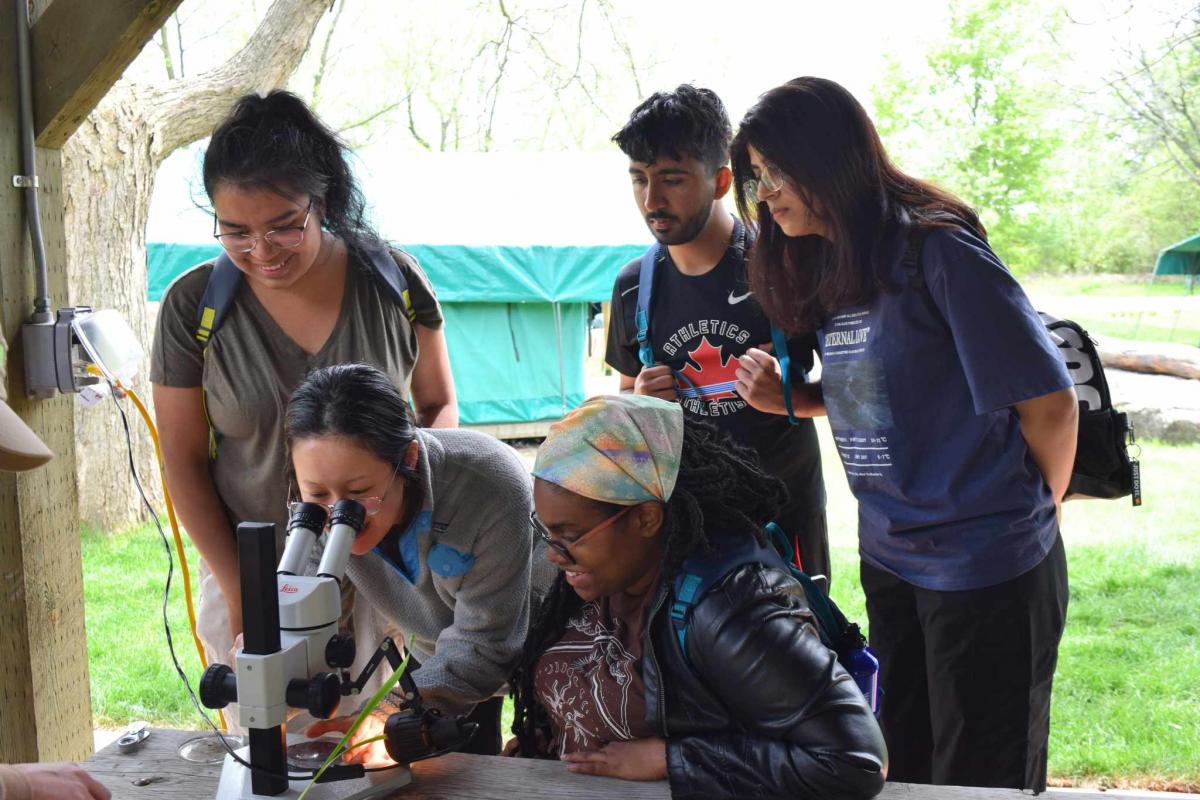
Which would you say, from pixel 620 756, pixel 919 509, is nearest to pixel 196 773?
pixel 620 756

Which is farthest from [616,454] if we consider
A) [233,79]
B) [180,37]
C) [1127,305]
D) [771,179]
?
[1127,305]

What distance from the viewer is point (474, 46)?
19.2 meters

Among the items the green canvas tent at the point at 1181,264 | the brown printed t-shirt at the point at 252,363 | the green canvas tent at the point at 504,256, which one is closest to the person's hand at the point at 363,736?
the brown printed t-shirt at the point at 252,363

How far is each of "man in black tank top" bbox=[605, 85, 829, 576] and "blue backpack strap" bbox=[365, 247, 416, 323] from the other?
0.62 metres

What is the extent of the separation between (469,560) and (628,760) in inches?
20.1

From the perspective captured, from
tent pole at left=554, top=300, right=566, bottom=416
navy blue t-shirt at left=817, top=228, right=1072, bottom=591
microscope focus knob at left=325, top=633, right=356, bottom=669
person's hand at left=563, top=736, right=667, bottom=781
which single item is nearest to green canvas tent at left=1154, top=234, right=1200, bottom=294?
tent pole at left=554, top=300, right=566, bottom=416

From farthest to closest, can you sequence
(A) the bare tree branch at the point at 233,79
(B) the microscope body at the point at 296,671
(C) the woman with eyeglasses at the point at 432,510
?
(A) the bare tree branch at the point at 233,79 → (C) the woman with eyeglasses at the point at 432,510 → (B) the microscope body at the point at 296,671

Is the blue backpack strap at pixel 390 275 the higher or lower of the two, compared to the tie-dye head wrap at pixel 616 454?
higher

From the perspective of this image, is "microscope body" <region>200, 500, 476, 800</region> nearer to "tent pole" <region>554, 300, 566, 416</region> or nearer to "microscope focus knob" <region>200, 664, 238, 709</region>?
"microscope focus knob" <region>200, 664, 238, 709</region>

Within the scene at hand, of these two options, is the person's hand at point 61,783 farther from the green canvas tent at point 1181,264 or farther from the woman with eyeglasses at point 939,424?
the green canvas tent at point 1181,264

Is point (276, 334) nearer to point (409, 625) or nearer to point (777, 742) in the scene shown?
point (409, 625)

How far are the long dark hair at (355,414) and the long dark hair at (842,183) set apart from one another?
2.98 feet

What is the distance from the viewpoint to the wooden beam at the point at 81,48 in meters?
2.34

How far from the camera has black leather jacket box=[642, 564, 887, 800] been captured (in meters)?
1.48
